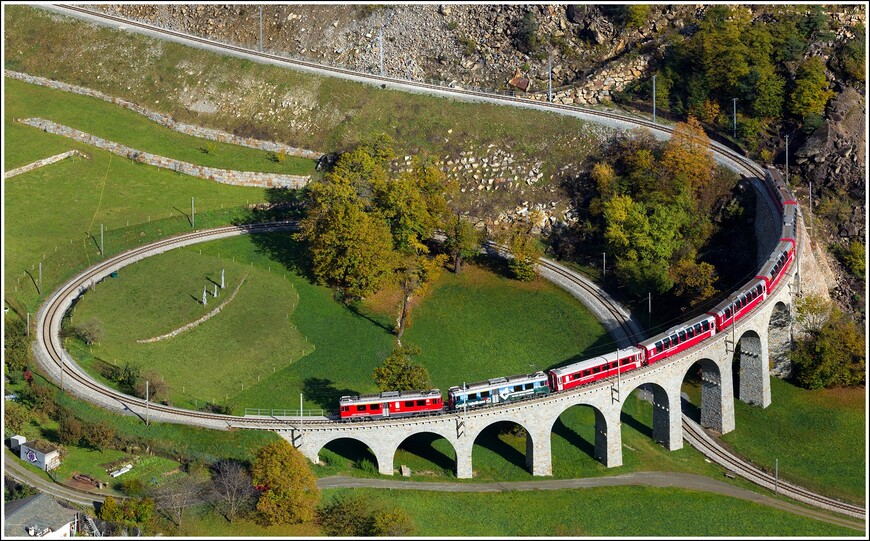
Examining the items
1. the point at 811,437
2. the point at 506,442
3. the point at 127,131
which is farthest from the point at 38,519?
the point at 127,131

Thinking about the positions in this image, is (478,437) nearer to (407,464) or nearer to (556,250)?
(407,464)

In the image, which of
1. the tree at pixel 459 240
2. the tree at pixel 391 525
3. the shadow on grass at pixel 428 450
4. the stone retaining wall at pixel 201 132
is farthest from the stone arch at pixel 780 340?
the stone retaining wall at pixel 201 132

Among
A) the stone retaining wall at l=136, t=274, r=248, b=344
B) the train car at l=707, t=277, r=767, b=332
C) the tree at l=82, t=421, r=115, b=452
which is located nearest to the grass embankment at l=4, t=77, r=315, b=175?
the stone retaining wall at l=136, t=274, r=248, b=344

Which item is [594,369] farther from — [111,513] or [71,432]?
[71,432]

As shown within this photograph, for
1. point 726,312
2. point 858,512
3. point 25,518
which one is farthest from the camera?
point 726,312

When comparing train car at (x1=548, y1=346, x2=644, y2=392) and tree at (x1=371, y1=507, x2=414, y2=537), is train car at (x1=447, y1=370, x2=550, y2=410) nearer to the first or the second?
train car at (x1=548, y1=346, x2=644, y2=392)

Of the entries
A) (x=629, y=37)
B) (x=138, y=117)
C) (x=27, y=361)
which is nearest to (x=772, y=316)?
(x=629, y=37)
